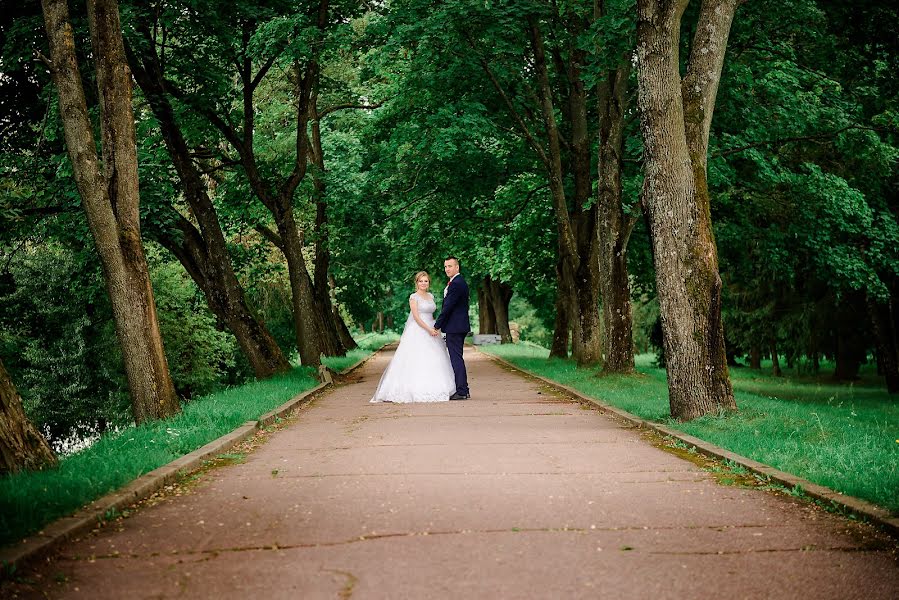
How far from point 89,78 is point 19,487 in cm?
1171

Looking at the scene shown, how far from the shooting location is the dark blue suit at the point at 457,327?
15969mm

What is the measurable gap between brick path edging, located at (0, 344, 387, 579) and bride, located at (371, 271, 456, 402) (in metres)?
5.16

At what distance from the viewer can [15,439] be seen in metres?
7.54

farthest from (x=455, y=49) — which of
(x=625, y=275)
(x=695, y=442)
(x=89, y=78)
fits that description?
(x=695, y=442)

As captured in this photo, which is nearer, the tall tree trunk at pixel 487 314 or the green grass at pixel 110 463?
the green grass at pixel 110 463

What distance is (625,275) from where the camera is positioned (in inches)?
733

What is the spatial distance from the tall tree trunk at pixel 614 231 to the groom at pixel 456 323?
3.99 metres

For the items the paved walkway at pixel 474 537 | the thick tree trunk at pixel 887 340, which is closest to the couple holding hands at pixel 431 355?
the paved walkway at pixel 474 537

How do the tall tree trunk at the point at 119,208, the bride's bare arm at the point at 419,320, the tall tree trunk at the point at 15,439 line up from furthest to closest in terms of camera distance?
the bride's bare arm at the point at 419,320 < the tall tree trunk at the point at 119,208 < the tall tree trunk at the point at 15,439

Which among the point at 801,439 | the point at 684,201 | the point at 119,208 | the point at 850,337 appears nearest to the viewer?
the point at 801,439

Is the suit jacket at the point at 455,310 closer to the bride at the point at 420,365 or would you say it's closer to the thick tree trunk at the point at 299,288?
the bride at the point at 420,365

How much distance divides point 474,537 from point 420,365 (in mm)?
10495

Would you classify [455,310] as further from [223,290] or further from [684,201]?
[223,290]

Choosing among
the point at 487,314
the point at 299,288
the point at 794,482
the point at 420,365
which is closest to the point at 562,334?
the point at 299,288
